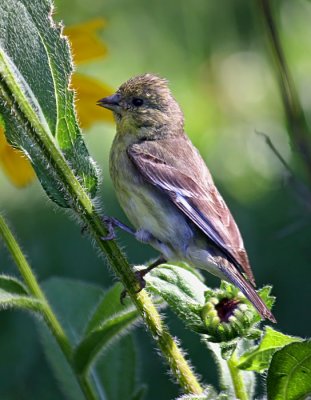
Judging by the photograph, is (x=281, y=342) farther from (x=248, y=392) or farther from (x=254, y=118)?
(x=254, y=118)

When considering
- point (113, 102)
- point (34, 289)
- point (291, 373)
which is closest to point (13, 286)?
point (34, 289)

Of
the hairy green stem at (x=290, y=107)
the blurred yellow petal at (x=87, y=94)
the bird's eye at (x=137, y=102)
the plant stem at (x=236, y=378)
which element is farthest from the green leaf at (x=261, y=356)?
the bird's eye at (x=137, y=102)

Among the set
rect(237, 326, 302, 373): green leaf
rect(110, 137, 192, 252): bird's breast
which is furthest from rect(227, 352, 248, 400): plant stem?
rect(110, 137, 192, 252): bird's breast

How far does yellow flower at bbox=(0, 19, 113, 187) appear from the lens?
8.50 feet

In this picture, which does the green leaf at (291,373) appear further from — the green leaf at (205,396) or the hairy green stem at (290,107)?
the hairy green stem at (290,107)

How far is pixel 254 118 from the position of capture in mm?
5559

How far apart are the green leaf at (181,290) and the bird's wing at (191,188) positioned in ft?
1.71

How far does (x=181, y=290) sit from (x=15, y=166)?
0.75 metres

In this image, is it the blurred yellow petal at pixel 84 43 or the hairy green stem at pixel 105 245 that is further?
the blurred yellow petal at pixel 84 43

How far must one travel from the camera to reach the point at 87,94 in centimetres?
276

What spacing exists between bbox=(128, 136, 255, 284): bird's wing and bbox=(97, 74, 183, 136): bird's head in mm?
160

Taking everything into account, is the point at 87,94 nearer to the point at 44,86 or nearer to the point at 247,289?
the point at 44,86

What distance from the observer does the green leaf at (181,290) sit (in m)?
2.00

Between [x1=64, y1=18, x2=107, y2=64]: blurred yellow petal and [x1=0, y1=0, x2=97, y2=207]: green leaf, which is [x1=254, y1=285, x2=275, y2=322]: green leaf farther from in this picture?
[x1=64, y1=18, x2=107, y2=64]: blurred yellow petal
